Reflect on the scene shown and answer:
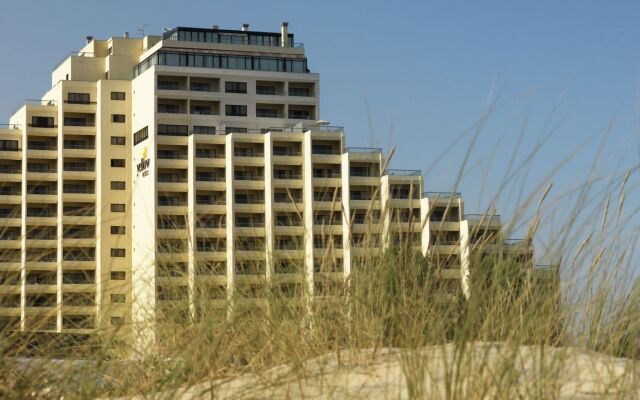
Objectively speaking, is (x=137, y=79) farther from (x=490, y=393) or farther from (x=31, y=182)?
(x=490, y=393)

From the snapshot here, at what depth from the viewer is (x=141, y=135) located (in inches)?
3844

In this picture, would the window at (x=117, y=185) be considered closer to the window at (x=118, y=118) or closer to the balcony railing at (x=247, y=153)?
the window at (x=118, y=118)

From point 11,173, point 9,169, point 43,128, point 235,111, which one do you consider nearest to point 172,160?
point 235,111

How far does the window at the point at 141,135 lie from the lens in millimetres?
96500

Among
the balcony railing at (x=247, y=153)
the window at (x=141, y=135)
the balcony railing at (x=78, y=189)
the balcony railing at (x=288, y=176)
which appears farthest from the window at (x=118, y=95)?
the balcony railing at (x=288, y=176)

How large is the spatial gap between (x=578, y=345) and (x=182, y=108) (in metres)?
94.6

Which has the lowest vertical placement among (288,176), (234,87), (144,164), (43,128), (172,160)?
(288,176)

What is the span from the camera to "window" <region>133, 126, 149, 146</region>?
96500 mm

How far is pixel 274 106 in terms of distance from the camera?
99875 millimetres

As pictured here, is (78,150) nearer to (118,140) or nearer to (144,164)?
(118,140)

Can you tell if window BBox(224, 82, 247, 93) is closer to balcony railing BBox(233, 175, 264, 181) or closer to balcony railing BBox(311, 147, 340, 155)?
balcony railing BBox(233, 175, 264, 181)

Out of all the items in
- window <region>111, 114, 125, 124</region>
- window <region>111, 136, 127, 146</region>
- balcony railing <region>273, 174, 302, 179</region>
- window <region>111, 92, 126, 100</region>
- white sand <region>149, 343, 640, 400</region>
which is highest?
window <region>111, 92, 126, 100</region>

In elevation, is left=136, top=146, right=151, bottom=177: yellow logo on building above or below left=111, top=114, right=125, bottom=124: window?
below

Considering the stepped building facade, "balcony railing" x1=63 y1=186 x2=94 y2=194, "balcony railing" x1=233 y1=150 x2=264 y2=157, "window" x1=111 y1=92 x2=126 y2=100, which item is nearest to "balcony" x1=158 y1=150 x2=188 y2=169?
the stepped building facade
